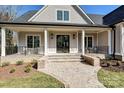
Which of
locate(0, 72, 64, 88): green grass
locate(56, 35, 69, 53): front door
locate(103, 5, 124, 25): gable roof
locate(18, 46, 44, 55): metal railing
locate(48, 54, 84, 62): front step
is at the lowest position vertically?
locate(0, 72, 64, 88): green grass

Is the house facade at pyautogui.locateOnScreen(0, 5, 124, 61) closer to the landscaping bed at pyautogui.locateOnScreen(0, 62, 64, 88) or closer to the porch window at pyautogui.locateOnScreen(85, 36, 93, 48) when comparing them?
the porch window at pyautogui.locateOnScreen(85, 36, 93, 48)

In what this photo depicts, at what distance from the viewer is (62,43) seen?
1791 centimetres

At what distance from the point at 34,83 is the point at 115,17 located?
1370cm

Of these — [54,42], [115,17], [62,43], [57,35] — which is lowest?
[62,43]

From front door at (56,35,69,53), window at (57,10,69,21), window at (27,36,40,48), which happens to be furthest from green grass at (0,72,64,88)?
window at (57,10,69,21)

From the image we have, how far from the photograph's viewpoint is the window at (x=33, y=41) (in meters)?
17.5

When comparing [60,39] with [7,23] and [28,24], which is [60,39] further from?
[7,23]

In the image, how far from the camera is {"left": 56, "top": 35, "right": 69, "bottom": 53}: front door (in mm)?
17875

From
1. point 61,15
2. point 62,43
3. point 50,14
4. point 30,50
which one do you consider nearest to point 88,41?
point 62,43

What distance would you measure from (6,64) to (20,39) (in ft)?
19.3

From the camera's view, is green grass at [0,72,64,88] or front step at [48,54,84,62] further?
front step at [48,54,84,62]

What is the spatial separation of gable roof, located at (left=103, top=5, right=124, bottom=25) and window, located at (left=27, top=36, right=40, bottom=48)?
8.36m

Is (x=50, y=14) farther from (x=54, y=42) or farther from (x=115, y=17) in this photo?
(x=115, y=17)
